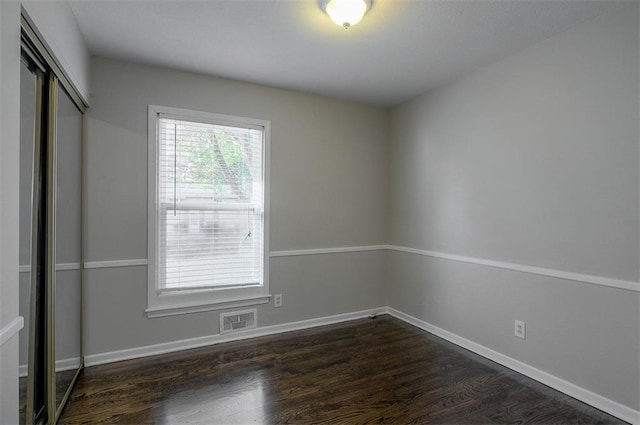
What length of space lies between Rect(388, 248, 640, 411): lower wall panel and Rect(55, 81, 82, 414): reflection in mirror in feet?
9.86

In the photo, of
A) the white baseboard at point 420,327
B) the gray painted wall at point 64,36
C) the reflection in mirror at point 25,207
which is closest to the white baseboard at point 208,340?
the white baseboard at point 420,327

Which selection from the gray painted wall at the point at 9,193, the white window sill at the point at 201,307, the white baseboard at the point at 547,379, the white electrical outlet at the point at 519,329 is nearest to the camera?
the gray painted wall at the point at 9,193

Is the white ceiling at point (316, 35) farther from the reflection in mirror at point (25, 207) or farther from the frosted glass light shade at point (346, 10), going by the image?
the reflection in mirror at point (25, 207)

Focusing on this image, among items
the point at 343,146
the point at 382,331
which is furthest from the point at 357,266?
the point at 343,146

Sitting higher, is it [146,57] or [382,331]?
[146,57]

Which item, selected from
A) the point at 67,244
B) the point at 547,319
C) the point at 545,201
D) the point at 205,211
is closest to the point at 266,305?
the point at 205,211

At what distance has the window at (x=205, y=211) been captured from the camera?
2900 millimetres

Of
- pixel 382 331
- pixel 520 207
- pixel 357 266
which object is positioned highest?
pixel 520 207

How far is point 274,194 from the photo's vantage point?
11.1 ft

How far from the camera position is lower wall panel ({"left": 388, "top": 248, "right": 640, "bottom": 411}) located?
80.3 inches

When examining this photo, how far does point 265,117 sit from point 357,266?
1.89 metres

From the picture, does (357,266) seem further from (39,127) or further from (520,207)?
(39,127)

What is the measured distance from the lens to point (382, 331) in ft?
11.3

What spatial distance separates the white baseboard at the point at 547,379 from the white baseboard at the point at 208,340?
35.4 inches
